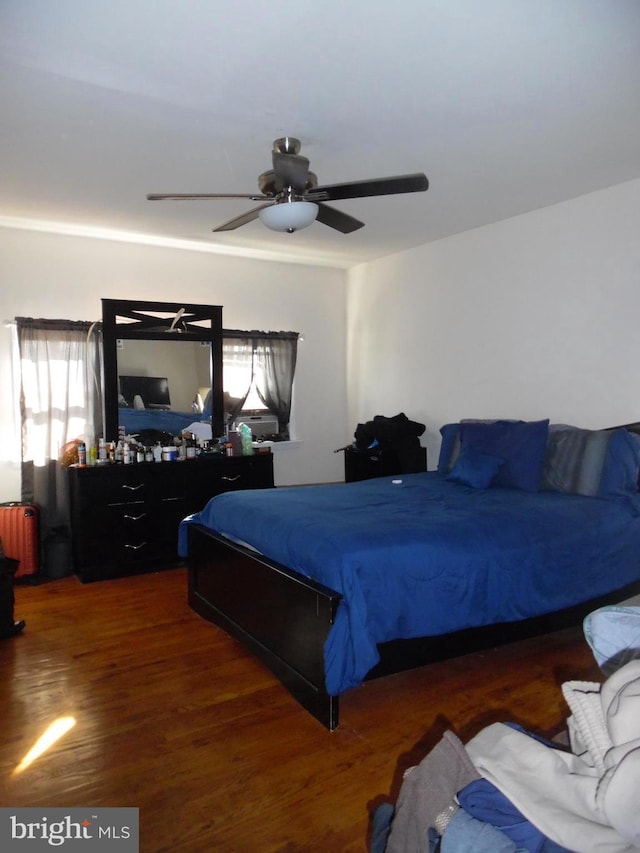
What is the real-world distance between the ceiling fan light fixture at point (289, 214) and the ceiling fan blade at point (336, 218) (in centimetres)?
17

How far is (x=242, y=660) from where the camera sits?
2793 mm

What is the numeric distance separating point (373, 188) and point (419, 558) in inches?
62.1

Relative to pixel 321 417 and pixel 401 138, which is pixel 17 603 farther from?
pixel 401 138

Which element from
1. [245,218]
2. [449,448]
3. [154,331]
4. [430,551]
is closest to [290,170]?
[245,218]

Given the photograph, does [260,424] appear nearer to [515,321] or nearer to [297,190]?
[515,321]

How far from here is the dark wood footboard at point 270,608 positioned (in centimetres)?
223

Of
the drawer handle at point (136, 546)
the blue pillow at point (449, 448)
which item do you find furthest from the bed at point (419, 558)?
the drawer handle at point (136, 546)

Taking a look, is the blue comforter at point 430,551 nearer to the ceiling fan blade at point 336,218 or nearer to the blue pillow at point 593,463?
the blue pillow at point 593,463

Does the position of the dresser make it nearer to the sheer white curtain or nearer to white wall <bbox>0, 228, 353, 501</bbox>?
the sheer white curtain

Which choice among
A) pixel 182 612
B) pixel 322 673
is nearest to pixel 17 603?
pixel 182 612

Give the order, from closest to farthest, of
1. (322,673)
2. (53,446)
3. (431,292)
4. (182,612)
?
(322,673) < (182,612) < (53,446) < (431,292)

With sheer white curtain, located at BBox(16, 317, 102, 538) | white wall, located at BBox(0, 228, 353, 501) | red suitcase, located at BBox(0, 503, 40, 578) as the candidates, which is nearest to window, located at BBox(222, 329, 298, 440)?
white wall, located at BBox(0, 228, 353, 501)

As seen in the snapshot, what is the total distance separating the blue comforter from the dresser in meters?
0.97

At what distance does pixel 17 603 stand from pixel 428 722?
2681 mm
